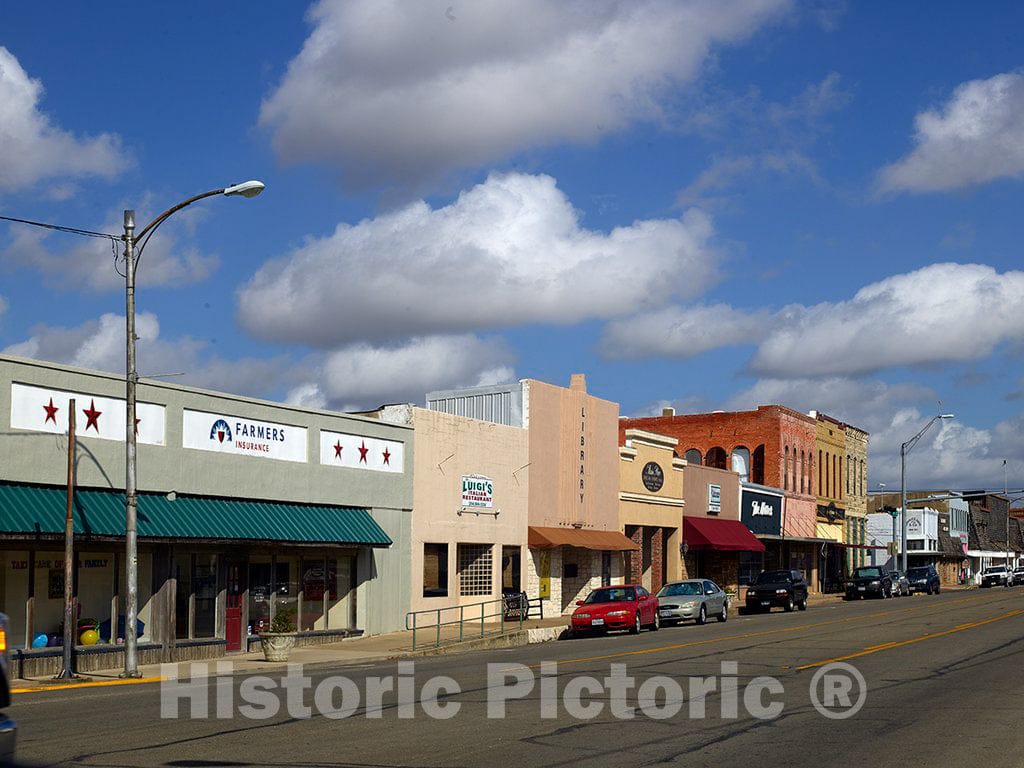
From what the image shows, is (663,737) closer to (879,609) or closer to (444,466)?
(444,466)

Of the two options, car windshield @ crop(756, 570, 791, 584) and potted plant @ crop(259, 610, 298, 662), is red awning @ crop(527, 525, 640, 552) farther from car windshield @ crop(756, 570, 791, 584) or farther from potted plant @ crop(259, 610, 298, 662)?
potted plant @ crop(259, 610, 298, 662)

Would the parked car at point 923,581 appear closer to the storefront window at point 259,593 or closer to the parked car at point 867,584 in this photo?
the parked car at point 867,584

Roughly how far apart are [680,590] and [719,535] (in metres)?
15.0

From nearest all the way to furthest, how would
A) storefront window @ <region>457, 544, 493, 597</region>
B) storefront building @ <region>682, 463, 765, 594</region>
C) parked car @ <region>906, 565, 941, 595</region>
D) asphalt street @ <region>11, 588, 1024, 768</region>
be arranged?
asphalt street @ <region>11, 588, 1024, 768</region>, storefront window @ <region>457, 544, 493, 597</region>, storefront building @ <region>682, 463, 765, 594</region>, parked car @ <region>906, 565, 941, 595</region>

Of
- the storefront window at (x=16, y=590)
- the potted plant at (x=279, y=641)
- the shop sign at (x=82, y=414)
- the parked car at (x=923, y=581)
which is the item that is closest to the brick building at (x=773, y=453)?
the parked car at (x=923, y=581)

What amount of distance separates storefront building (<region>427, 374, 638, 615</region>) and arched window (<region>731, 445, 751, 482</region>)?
20976 mm

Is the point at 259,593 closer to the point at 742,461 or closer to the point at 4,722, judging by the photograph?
the point at 4,722

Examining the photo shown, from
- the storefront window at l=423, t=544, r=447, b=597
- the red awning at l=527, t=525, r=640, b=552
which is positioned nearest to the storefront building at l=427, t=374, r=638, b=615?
the red awning at l=527, t=525, r=640, b=552

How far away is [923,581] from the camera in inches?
2699

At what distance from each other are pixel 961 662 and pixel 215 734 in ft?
48.6

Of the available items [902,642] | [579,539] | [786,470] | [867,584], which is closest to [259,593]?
[902,642]

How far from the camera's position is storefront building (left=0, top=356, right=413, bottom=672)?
23.9 metres

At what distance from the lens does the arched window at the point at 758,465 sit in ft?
217

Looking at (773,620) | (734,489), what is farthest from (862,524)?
(773,620)
